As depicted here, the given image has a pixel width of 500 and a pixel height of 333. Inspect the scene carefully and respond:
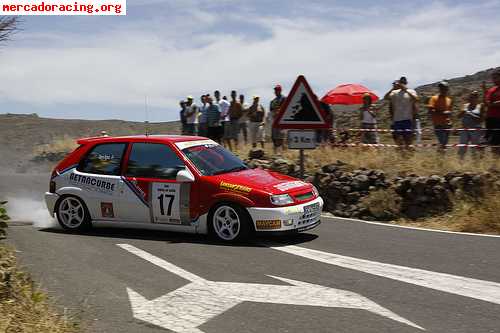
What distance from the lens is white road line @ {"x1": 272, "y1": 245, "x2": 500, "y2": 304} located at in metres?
7.08

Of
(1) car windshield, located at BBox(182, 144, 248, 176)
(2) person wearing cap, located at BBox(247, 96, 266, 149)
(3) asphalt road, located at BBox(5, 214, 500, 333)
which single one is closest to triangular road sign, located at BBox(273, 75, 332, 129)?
(1) car windshield, located at BBox(182, 144, 248, 176)

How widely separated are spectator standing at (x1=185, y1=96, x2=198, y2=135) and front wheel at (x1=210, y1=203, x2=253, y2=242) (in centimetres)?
1138

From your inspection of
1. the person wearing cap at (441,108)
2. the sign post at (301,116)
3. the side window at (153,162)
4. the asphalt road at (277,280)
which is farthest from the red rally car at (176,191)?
the person wearing cap at (441,108)

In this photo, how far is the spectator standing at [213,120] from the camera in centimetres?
1975

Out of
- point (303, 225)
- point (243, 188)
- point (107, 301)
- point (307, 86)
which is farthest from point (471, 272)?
point (307, 86)

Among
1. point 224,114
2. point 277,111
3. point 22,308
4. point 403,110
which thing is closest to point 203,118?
point 224,114

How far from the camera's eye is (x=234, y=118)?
65.0ft

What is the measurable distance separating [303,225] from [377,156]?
436 centimetres

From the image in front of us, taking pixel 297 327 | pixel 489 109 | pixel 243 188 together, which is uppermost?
pixel 489 109

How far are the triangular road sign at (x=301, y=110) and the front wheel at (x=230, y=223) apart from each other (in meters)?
2.71

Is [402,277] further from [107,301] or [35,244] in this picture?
[35,244]

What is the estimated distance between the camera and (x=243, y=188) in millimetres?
9930

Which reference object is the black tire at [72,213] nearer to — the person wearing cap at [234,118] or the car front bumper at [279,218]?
the car front bumper at [279,218]

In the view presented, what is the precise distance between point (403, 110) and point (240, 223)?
20.7ft
